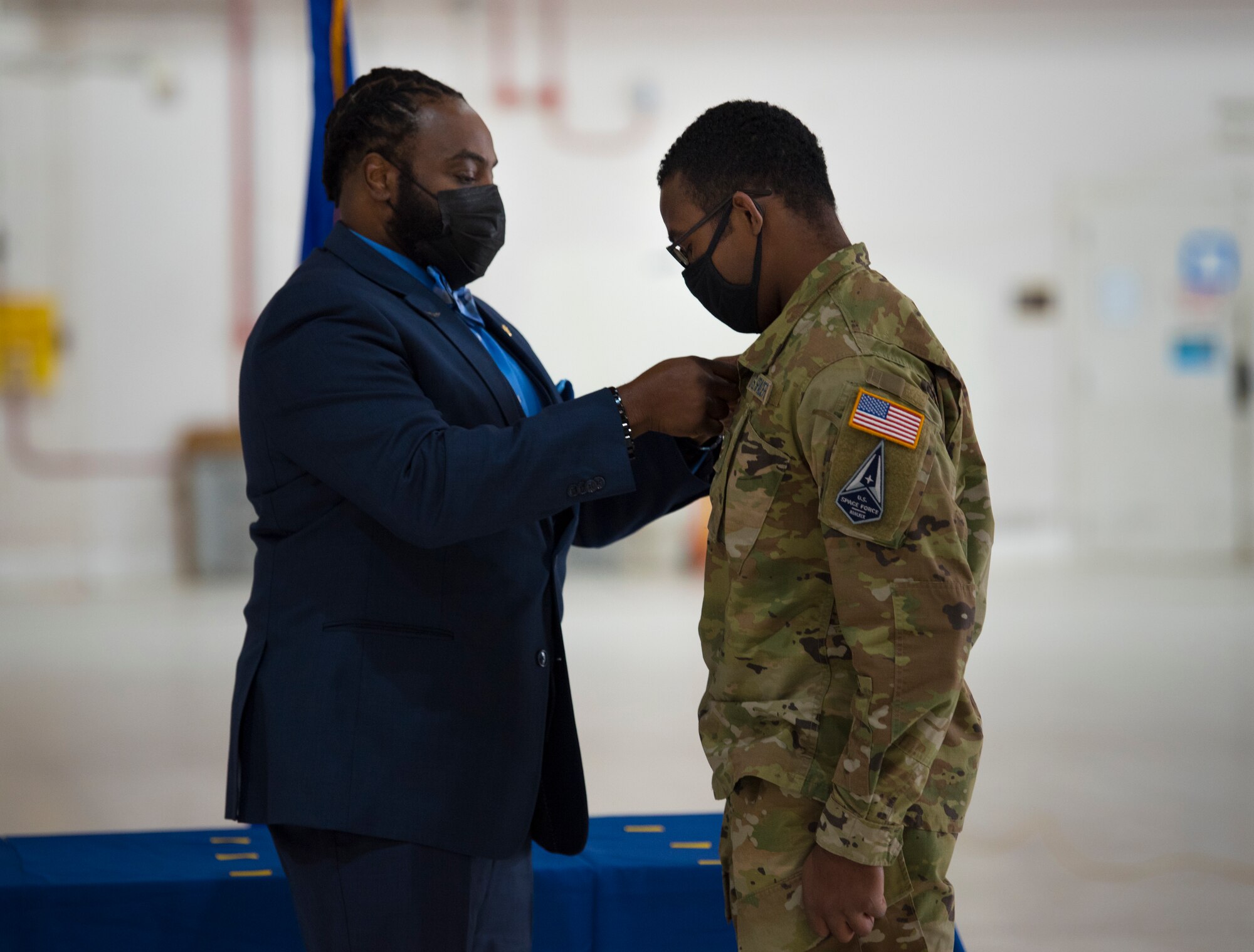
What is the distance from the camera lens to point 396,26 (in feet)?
24.3

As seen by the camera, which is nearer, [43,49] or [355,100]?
[355,100]

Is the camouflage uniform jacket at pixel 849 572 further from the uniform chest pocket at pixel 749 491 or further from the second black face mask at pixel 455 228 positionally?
the second black face mask at pixel 455 228

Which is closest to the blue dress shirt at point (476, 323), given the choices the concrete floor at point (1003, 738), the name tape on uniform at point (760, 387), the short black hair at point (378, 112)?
the short black hair at point (378, 112)

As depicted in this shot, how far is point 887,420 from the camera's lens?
3.44 feet

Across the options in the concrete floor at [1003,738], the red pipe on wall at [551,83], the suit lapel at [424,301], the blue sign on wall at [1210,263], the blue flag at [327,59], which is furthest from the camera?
the blue sign on wall at [1210,263]

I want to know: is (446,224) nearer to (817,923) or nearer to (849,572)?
(849,572)

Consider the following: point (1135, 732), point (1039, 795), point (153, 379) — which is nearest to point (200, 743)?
point (1039, 795)

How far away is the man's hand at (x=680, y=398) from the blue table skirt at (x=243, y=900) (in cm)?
90

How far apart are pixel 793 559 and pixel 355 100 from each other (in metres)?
0.79

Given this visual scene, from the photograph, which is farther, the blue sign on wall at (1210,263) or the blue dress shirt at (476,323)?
the blue sign on wall at (1210,263)

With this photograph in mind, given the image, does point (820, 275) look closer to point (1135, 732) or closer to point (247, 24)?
point (1135, 732)

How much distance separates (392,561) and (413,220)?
43 cm

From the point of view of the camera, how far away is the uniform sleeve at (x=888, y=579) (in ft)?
3.43

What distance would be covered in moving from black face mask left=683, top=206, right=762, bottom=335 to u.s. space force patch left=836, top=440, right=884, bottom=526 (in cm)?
27
